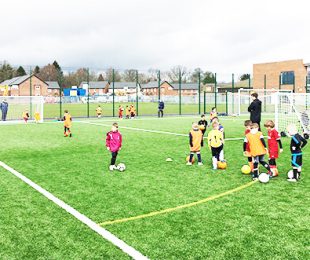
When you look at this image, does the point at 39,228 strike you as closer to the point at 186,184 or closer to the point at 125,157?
the point at 186,184

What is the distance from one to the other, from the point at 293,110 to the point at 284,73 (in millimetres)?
45670

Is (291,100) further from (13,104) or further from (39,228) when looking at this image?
(13,104)

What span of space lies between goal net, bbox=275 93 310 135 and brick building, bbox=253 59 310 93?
132 ft

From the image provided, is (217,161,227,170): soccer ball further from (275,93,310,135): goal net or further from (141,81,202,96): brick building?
(141,81,202,96): brick building

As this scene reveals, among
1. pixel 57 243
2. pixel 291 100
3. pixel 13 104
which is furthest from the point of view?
pixel 13 104

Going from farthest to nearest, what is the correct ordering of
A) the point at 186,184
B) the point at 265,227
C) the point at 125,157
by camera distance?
the point at 125,157 < the point at 186,184 < the point at 265,227

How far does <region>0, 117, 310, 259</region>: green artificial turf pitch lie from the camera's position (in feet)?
17.1

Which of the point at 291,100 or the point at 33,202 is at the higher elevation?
the point at 291,100

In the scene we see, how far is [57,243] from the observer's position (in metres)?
5.48

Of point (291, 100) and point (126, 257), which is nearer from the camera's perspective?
point (126, 257)

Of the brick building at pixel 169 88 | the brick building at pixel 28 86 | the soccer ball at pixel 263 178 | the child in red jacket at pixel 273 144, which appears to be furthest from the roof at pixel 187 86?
the soccer ball at pixel 263 178

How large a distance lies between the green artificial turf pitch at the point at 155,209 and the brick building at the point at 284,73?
54103 mm

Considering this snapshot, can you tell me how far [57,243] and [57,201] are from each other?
2334 millimetres

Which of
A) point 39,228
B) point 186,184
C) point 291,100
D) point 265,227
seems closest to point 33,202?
point 39,228
